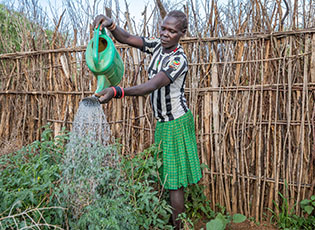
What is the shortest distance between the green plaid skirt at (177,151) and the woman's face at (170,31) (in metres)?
0.58

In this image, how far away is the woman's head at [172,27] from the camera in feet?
6.19

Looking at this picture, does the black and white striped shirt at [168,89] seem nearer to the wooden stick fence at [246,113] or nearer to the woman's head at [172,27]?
the woman's head at [172,27]

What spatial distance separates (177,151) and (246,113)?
0.89 metres

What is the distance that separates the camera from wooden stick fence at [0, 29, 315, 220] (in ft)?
8.06

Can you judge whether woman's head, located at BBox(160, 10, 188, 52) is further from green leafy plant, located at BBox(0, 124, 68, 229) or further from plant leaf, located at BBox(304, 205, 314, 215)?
plant leaf, located at BBox(304, 205, 314, 215)

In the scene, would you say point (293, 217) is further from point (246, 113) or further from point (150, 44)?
point (150, 44)

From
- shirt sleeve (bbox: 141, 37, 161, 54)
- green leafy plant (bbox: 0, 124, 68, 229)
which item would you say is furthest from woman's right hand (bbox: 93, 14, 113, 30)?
green leafy plant (bbox: 0, 124, 68, 229)

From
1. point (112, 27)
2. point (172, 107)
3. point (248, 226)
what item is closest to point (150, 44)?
point (112, 27)

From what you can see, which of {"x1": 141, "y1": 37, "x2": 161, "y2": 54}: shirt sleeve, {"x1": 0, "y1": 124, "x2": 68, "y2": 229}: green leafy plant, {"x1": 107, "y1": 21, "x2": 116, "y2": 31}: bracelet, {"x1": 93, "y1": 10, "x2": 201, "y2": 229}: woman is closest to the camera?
{"x1": 0, "y1": 124, "x2": 68, "y2": 229}: green leafy plant

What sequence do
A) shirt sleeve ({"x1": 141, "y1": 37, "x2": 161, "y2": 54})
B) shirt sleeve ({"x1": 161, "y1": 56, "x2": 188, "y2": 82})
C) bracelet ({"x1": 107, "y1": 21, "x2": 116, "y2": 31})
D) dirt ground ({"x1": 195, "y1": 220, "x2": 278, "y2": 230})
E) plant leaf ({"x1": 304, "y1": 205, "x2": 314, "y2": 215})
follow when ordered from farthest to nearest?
dirt ground ({"x1": 195, "y1": 220, "x2": 278, "y2": 230})
plant leaf ({"x1": 304, "y1": 205, "x2": 314, "y2": 215})
shirt sleeve ({"x1": 141, "y1": 37, "x2": 161, "y2": 54})
bracelet ({"x1": 107, "y1": 21, "x2": 116, "y2": 31})
shirt sleeve ({"x1": 161, "y1": 56, "x2": 188, "y2": 82})

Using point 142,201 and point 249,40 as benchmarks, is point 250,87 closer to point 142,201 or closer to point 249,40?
point 249,40

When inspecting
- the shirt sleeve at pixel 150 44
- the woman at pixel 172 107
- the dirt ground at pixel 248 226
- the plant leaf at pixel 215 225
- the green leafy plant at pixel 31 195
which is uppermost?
the shirt sleeve at pixel 150 44

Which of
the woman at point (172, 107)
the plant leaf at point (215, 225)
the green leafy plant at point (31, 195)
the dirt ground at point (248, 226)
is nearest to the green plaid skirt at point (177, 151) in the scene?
the woman at point (172, 107)

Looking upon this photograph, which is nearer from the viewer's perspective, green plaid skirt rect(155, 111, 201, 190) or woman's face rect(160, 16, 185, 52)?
woman's face rect(160, 16, 185, 52)
